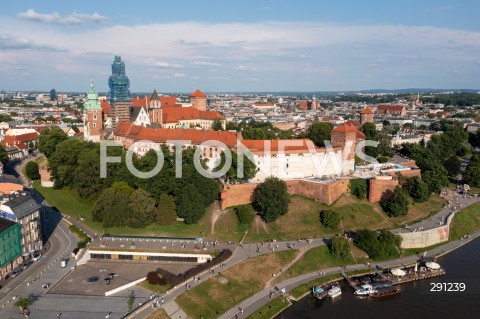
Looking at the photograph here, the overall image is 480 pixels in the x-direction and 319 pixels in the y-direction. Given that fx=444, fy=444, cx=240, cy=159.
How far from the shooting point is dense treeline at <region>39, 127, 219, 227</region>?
168ft

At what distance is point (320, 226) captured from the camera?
5291cm

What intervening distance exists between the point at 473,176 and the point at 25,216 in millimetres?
65297

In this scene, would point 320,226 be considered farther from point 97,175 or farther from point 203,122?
point 203,122

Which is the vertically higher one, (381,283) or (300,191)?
(300,191)

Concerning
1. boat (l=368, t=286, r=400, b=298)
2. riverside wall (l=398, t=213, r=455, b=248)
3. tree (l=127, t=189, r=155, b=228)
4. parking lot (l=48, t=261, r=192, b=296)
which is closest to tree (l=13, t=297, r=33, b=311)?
parking lot (l=48, t=261, r=192, b=296)

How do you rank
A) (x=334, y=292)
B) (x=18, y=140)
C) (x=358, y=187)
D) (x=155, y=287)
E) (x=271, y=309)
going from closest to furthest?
(x=271, y=309) → (x=155, y=287) → (x=334, y=292) → (x=358, y=187) → (x=18, y=140)

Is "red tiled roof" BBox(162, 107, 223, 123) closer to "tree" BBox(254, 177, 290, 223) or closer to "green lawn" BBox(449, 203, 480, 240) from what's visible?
"tree" BBox(254, 177, 290, 223)

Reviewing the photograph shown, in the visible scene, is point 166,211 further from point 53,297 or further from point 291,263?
point 53,297

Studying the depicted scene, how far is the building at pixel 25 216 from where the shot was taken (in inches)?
1759

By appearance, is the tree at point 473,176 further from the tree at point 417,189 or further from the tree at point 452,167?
the tree at point 417,189

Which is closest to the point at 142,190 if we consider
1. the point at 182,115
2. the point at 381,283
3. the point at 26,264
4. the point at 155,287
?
the point at 26,264

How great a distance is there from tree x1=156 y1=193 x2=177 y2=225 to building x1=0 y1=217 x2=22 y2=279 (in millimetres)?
14621

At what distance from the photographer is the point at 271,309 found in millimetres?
39000

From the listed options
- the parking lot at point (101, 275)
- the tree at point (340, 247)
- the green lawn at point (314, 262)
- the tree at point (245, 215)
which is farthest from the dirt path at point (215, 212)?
the tree at point (340, 247)
